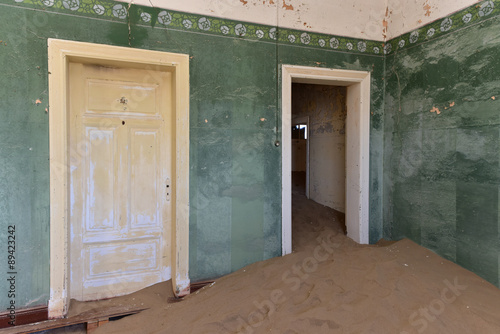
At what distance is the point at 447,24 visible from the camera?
3.11 m

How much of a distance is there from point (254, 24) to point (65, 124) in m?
2.10

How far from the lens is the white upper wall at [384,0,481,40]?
308 centimetres

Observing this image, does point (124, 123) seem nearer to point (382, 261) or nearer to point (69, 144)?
point (69, 144)

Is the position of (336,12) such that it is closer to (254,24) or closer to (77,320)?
(254,24)

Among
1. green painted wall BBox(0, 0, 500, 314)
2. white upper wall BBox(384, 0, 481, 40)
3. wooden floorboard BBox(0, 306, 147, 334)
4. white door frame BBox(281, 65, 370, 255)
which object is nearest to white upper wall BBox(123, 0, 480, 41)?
white upper wall BBox(384, 0, 481, 40)

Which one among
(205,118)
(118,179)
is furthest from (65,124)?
(205,118)

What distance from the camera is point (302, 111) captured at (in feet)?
19.7

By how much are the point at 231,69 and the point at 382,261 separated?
249cm

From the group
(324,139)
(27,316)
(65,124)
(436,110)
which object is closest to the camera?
(27,316)

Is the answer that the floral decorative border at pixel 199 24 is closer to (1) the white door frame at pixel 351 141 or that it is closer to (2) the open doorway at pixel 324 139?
(1) the white door frame at pixel 351 141

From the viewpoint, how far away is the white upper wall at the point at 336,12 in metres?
3.06

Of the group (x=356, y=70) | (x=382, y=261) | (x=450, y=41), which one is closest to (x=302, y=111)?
(x=356, y=70)

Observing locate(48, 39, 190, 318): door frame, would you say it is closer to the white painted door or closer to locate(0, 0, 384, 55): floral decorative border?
the white painted door

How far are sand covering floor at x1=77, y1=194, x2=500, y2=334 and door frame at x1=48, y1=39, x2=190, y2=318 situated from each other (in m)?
0.35
